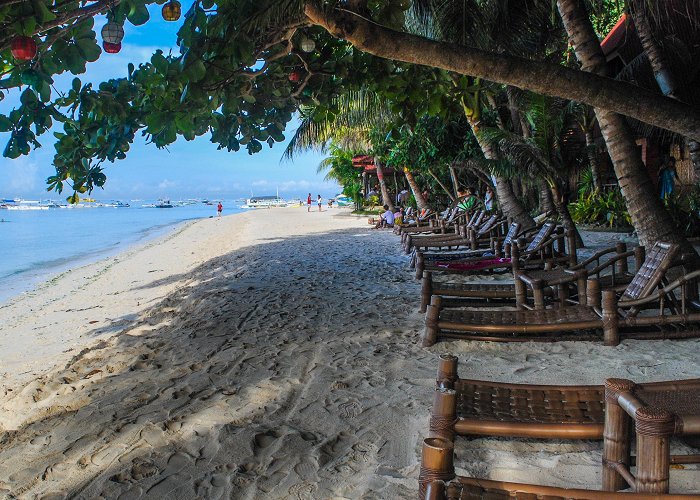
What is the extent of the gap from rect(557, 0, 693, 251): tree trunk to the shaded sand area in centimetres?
178

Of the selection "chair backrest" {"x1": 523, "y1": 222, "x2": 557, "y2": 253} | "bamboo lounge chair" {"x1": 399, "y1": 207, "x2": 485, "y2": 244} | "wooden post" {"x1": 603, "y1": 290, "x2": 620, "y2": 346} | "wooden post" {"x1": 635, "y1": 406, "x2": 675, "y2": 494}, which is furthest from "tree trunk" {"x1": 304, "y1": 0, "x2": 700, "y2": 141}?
"bamboo lounge chair" {"x1": 399, "y1": 207, "x2": 485, "y2": 244}

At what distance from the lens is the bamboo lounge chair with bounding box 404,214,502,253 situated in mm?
10133

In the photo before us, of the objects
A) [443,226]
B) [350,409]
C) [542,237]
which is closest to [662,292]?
[350,409]

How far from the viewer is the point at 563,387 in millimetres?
2641

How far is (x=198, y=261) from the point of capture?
14.5m

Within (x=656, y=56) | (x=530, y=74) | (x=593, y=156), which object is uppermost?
(x=656, y=56)

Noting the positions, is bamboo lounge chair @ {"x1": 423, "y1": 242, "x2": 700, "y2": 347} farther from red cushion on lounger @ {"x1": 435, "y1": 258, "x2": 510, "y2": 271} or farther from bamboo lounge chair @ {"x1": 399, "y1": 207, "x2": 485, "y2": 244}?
bamboo lounge chair @ {"x1": 399, "y1": 207, "x2": 485, "y2": 244}

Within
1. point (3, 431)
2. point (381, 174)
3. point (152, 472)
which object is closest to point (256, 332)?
point (3, 431)

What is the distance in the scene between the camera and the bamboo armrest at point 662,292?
389 centimetres

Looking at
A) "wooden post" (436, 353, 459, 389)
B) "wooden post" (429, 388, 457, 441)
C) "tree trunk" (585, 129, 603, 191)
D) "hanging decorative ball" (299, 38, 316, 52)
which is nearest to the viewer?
"wooden post" (429, 388, 457, 441)

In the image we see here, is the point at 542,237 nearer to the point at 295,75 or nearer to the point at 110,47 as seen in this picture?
the point at 295,75

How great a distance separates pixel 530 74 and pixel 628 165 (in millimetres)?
2285

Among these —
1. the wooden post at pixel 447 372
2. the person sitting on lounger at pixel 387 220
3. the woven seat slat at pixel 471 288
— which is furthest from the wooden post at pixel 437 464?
the person sitting on lounger at pixel 387 220

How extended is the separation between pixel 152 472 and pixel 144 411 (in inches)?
34.9
